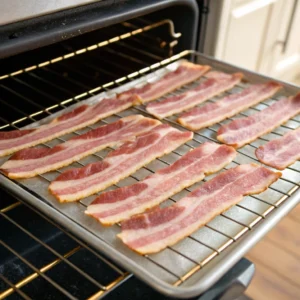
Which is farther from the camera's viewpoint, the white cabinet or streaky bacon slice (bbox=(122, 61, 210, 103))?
the white cabinet

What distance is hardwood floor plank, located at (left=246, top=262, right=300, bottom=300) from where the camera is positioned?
1.50 meters

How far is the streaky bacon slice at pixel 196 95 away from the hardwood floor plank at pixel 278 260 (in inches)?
25.2

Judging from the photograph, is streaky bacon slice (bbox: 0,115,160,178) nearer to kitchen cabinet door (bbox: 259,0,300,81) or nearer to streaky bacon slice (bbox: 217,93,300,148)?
streaky bacon slice (bbox: 217,93,300,148)

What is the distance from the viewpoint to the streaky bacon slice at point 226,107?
1131mm

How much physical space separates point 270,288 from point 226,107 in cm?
66

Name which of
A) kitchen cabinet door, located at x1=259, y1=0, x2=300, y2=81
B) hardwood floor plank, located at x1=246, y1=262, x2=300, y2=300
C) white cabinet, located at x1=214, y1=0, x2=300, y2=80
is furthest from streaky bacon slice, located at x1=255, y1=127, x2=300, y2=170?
kitchen cabinet door, located at x1=259, y1=0, x2=300, y2=81

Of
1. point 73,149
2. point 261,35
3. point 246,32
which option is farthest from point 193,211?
point 261,35

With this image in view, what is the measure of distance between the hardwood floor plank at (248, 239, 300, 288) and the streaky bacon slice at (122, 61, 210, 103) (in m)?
0.67

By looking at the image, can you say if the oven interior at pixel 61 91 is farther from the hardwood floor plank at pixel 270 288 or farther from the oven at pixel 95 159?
the hardwood floor plank at pixel 270 288

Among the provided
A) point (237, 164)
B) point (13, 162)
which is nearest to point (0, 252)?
point (13, 162)

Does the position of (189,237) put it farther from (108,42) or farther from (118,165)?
(108,42)

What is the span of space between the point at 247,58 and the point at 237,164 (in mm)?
841

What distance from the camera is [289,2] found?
1.83 metres

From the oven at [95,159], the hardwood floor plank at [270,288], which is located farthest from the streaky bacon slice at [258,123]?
the hardwood floor plank at [270,288]
